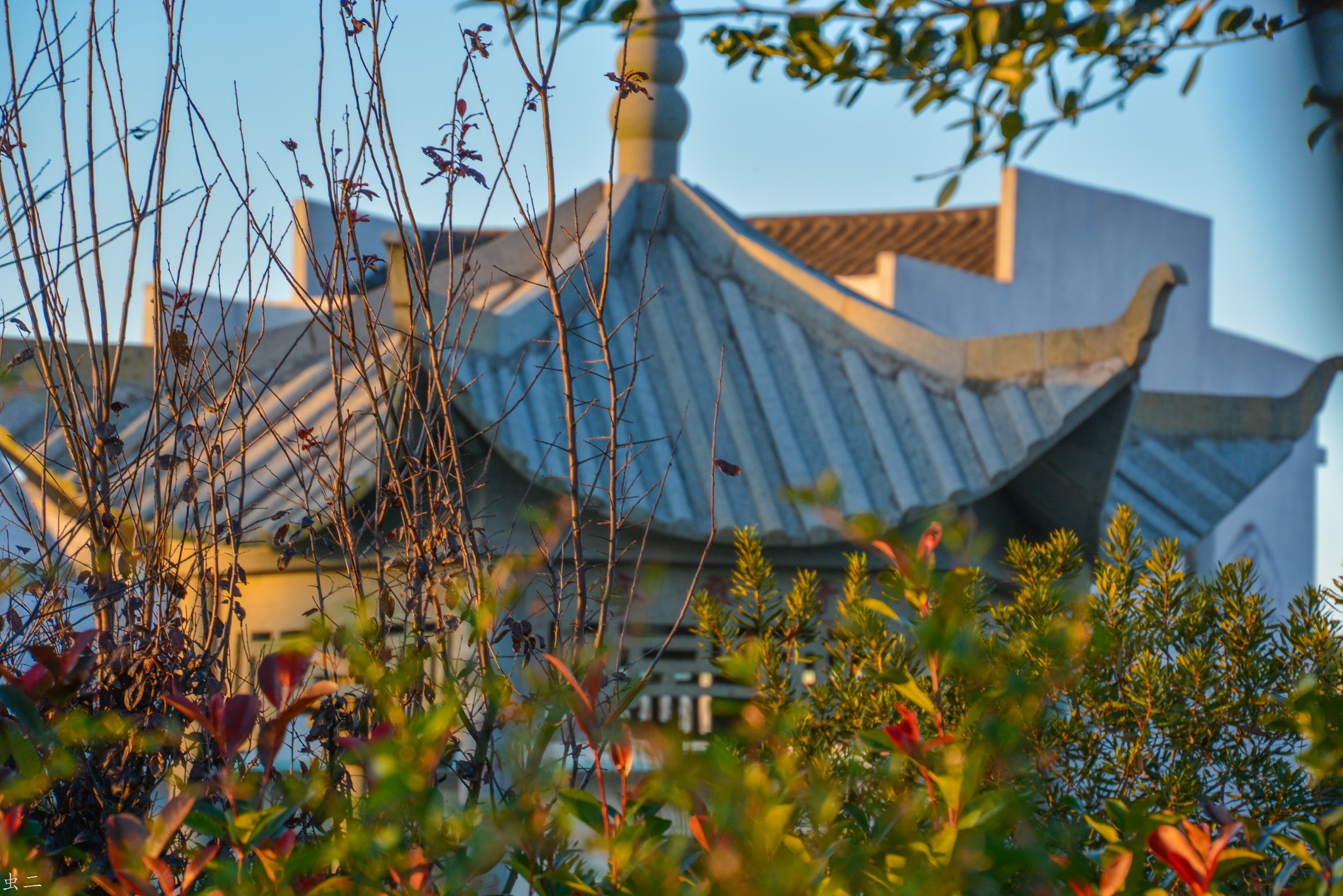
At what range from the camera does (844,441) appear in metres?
4.61

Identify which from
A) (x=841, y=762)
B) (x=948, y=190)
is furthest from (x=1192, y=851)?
(x=948, y=190)

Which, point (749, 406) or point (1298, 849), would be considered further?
point (749, 406)

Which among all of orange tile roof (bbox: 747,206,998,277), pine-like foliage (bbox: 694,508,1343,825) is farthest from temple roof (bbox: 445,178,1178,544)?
orange tile roof (bbox: 747,206,998,277)

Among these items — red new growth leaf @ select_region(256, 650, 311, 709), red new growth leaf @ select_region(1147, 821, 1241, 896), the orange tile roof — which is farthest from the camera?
the orange tile roof

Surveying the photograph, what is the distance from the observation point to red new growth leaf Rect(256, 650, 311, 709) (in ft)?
4.46

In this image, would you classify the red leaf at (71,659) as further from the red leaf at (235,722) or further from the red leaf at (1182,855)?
the red leaf at (1182,855)

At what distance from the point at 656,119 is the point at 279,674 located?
13.3 feet

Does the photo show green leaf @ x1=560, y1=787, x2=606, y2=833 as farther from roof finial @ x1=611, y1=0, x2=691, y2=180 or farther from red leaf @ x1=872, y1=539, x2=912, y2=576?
roof finial @ x1=611, y1=0, x2=691, y2=180

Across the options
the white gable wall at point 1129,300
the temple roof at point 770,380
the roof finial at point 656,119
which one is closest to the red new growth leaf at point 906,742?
the temple roof at point 770,380

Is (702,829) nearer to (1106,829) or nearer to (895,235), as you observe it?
(1106,829)

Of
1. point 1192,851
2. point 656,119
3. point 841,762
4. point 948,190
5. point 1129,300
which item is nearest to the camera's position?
point 1192,851

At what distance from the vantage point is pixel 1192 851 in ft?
3.73

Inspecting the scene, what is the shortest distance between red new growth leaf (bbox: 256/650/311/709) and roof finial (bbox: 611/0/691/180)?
3872mm

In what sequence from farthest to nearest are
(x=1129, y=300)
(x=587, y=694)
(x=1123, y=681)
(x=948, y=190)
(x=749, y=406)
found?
1. (x=1129, y=300)
2. (x=749, y=406)
3. (x=948, y=190)
4. (x=1123, y=681)
5. (x=587, y=694)
